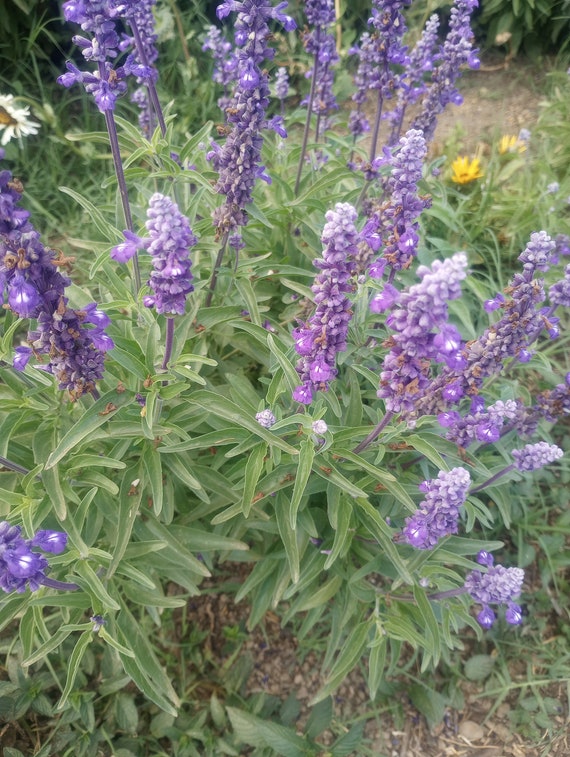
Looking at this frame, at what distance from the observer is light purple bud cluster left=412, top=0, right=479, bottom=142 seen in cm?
402

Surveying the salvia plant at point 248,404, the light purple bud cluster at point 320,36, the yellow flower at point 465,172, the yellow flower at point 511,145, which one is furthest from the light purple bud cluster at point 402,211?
the yellow flower at point 511,145

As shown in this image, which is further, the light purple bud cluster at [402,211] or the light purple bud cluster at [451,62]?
the light purple bud cluster at [451,62]

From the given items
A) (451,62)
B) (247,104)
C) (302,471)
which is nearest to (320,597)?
(302,471)

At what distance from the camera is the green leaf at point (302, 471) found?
294cm

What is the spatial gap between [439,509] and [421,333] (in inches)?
38.5

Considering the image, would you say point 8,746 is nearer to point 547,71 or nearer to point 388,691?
point 388,691

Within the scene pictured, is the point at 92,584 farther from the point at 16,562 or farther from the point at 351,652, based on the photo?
the point at 351,652

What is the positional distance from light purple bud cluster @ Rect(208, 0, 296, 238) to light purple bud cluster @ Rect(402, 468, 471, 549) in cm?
183

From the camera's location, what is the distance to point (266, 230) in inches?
192

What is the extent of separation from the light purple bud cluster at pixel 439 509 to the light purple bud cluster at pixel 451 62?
271 centimetres

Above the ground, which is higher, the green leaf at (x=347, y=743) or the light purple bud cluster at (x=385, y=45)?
the light purple bud cluster at (x=385, y=45)

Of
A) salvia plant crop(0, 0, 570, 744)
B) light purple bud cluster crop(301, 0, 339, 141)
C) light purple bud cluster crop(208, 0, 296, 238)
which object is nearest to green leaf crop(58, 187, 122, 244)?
salvia plant crop(0, 0, 570, 744)

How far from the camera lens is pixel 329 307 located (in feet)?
8.52

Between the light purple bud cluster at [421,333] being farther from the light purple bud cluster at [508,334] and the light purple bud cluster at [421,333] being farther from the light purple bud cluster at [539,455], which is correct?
the light purple bud cluster at [539,455]
